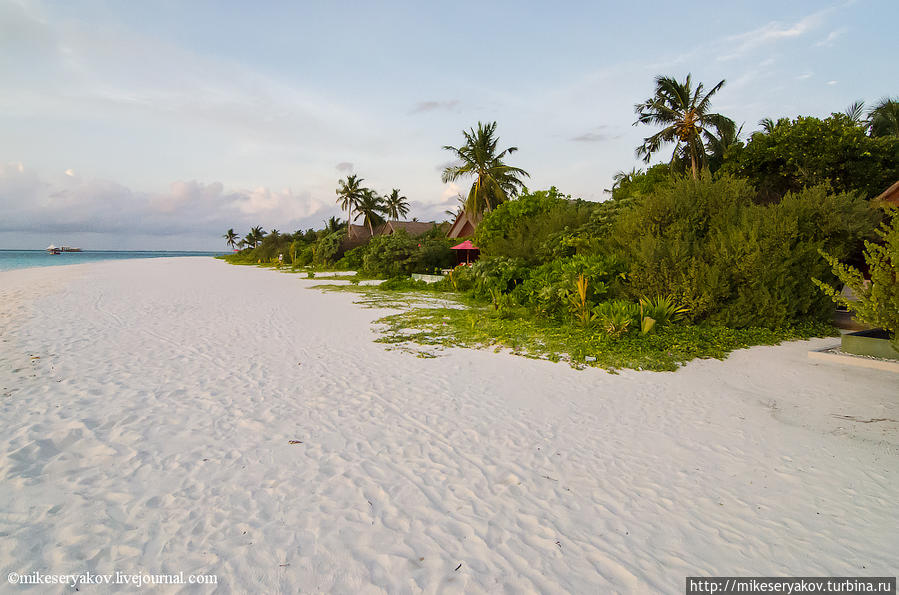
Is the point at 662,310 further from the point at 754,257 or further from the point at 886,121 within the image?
the point at 886,121

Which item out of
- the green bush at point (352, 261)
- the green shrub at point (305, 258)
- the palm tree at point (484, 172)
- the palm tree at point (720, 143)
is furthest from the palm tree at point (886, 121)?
the green shrub at point (305, 258)

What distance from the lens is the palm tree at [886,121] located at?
81.0ft

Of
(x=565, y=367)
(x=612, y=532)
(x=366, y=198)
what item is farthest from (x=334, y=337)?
(x=366, y=198)

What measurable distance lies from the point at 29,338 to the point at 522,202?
17678 mm

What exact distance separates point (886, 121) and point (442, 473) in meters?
35.7

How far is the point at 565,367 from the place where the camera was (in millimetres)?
7191

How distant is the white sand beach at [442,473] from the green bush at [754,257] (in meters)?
2.45

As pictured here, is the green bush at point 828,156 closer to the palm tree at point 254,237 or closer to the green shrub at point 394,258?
the green shrub at point 394,258

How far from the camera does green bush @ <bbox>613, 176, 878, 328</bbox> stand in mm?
9016

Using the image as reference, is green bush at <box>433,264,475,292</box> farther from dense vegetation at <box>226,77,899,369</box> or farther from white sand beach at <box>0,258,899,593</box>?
white sand beach at <box>0,258,899,593</box>

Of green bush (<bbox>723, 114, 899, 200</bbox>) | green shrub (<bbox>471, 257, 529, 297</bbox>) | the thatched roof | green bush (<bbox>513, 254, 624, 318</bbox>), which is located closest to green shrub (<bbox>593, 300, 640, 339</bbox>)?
green bush (<bbox>513, 254, 624, 318</bbox>)

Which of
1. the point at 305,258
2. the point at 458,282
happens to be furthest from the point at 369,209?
the point at 458,282

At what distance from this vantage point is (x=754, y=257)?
8977mm

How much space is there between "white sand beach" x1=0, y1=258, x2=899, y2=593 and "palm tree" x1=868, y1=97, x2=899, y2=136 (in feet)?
94.5
